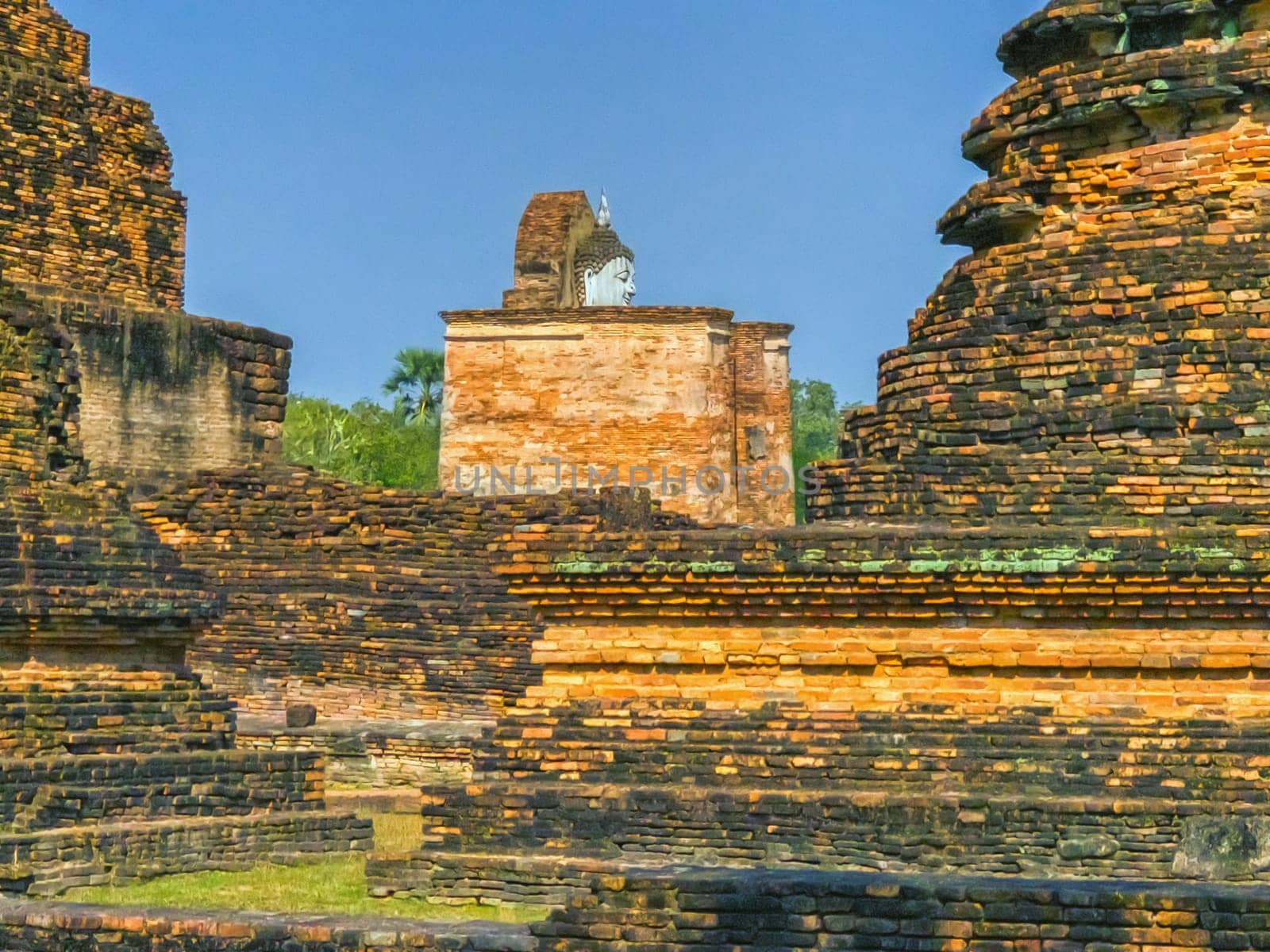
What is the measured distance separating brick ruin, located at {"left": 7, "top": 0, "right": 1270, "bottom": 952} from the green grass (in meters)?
0.20

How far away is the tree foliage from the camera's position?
49.3m

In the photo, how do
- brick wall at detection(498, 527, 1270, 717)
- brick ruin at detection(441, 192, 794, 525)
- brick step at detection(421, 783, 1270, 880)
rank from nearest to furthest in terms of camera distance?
1. brick step at detection(421, 783, 1270, 880)
2. brick wall at detection(498, 527, 1270, 717)
3. brick ruin at detection(441, 192, 794, 525)

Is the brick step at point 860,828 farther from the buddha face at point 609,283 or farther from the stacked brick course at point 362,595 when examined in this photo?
the buddha face at point 609,283

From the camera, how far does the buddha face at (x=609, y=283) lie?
121ft

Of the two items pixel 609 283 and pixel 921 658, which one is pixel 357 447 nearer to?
pixel 609 283

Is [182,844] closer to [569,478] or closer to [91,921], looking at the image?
[91,921]

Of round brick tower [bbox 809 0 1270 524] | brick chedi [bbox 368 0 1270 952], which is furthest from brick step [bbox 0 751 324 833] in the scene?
round brick tower [bbox 809 0 1270 524]

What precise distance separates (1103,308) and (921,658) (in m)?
2.52

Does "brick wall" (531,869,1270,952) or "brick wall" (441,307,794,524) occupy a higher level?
"brick wall" (441,307,794,524)

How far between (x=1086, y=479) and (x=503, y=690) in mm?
9528

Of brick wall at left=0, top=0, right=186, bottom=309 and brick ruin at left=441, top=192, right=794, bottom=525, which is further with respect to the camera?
brick ruin at left=441, top=192, right=794, bottom=525

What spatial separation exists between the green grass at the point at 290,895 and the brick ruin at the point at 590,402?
67.0 ft

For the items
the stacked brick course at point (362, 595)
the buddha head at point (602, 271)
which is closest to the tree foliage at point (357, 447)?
the buddha head at point (602, 271)

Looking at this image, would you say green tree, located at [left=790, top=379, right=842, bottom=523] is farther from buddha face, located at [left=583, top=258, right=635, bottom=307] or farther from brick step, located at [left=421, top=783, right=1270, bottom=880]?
brick step, located at [left=421, top=783, right=1270, bottom=880]
